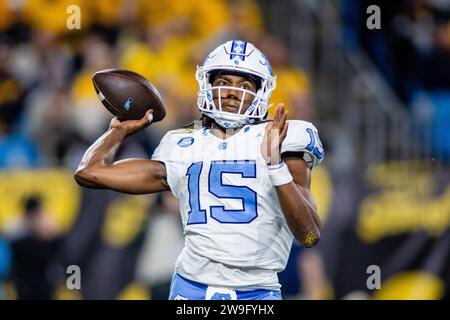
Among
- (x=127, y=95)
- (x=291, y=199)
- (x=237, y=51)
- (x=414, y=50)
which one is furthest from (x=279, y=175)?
(x=414, y=50)

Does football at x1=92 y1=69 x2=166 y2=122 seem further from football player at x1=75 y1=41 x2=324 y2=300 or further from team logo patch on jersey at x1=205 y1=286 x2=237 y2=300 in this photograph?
team logo patch on jersey at x1=205 y1=286 x2=237 y2=300

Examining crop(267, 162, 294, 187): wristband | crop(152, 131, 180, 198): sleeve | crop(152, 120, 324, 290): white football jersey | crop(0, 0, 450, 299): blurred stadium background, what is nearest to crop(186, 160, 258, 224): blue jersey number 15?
crop(152, 120, 324, 290): white football jersey

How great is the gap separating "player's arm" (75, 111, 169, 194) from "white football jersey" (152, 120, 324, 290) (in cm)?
16

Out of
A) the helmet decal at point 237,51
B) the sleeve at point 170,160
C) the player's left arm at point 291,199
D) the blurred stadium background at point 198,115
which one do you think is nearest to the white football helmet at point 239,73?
the helmet decal at point 237,51

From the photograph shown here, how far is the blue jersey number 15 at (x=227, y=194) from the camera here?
4.09m

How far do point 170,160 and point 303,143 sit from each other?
24.1 inches

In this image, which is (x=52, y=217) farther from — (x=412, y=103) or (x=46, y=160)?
(x=412, y=103)

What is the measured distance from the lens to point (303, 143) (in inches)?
163

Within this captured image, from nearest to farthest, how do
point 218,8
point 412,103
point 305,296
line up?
1. point 305,296
2. point 412,103
3. point 218,8

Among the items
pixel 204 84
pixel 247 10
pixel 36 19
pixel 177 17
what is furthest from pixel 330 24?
pixel 204 84

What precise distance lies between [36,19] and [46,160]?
82.1 inches

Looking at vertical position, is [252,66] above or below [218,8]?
below

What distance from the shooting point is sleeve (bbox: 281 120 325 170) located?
413cm
